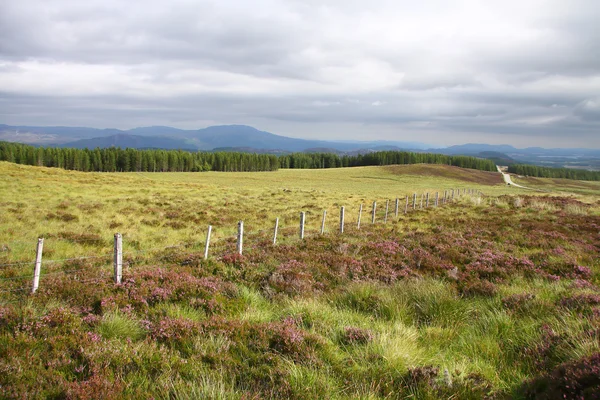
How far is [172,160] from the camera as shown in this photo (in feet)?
439

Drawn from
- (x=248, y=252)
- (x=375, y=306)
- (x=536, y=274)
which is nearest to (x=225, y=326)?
(x=375, y=306)

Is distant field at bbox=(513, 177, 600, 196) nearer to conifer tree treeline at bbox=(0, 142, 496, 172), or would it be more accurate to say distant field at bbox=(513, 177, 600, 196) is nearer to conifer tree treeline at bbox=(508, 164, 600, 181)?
conifer tree treeline at bbox=(0, 142, 496, 172)

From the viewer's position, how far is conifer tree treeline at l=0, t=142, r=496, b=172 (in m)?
118

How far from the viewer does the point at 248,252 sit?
41.5 ft

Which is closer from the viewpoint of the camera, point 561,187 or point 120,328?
point 120,328

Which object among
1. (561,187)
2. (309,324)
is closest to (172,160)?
(561,187)

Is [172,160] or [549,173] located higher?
[549,173]

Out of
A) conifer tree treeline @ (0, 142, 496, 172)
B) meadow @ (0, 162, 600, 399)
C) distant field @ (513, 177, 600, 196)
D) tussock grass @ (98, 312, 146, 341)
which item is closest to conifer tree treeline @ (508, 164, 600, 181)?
conifer tree treeline @ (0, 142, 496, 172)

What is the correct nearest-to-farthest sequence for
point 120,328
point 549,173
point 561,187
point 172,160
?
1. point 120,328
2. point 561,187
3. point 172,160
4. point 549,173

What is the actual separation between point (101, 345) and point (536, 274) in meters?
11.2

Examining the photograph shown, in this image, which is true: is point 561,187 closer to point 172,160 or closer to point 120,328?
point 120,328

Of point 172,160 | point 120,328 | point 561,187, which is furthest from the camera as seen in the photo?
point 172,160

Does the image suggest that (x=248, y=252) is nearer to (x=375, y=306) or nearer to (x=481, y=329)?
(x=375, y=306)

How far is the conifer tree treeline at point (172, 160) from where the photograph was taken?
118000 millimetres
